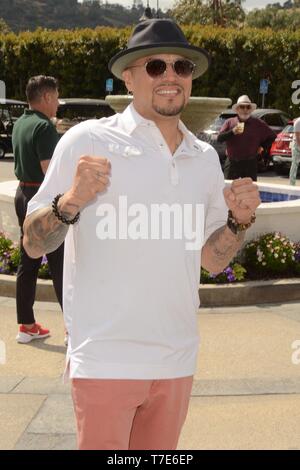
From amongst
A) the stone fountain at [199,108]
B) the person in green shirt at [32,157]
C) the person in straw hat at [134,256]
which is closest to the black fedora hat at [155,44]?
the person in straw hat at [134,256]

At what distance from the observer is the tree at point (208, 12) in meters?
62.6

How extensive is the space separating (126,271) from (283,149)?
1768 centimetres

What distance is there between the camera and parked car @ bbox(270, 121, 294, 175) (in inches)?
758

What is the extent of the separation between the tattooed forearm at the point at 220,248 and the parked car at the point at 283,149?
55.5 ft

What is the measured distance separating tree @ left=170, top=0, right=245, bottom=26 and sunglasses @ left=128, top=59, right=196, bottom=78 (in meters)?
60.3

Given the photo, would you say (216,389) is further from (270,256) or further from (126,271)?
(270,256)

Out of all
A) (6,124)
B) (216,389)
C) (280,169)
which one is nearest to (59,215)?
(216,389)

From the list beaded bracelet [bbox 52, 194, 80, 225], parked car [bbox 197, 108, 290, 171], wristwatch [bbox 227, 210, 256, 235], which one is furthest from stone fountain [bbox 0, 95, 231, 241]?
parked car [bbox 197, 108, 290, 171]

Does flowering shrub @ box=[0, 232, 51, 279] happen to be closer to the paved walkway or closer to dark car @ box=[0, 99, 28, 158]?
the paved walkway

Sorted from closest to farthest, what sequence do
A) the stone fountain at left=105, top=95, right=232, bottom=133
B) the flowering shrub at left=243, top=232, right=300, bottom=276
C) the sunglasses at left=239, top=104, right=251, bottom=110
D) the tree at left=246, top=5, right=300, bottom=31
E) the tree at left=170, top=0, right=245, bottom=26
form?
the flowering shrub at left=243, top=232, right=300, bottom=276, the stone fountain at left=105, top=95, right=232, bottom=133, the sunglasses at left=239, top=104, right=251, bottom=110, the tree at left=170, top=0, right=245, bottom=26, the tree at left=246, top=5, right=300, bottom=31

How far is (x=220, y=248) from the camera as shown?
106 inches

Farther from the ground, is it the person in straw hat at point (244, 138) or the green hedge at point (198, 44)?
the green hedge at point (198, 44)

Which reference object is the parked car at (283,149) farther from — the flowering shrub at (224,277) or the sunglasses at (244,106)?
the flowering shrub at (224,277)

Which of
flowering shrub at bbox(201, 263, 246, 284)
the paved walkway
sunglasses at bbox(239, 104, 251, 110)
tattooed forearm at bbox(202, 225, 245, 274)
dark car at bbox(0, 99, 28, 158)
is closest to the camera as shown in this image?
tattooed forearm at bbox(202, 225, 245, 274)
